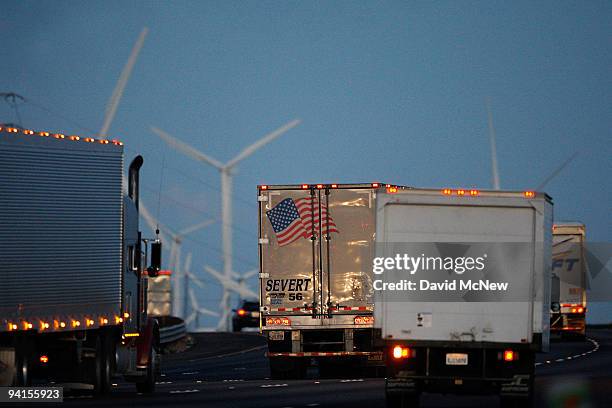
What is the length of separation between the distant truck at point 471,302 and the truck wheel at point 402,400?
0.10 m

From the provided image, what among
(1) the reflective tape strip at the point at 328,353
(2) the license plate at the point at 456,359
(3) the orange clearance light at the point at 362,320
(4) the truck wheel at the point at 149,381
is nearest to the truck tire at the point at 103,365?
(4) the truck wheel at the point at 149,381

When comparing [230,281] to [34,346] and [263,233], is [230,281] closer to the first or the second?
[263,233]

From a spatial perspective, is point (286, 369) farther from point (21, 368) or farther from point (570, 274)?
point (570, 274)

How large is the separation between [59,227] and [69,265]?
0.70 metres

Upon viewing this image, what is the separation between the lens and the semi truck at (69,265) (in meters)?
23.5

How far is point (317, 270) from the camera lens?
31531 millimetres

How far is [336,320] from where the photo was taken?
3161cm

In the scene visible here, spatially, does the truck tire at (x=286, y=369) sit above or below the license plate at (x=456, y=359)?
below

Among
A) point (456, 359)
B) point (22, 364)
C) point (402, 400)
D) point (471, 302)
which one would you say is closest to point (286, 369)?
point (22, 364)

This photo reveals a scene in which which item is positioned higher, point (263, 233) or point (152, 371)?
point (263, 233)

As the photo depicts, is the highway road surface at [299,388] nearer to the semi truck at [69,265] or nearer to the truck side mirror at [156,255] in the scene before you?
the semi truck at [69,265]

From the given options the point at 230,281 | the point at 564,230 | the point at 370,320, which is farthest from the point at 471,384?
the point at 230,281

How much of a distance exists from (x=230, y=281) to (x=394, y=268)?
6791 centimetres

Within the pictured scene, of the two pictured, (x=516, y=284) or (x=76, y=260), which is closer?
(x=516, y=284)
